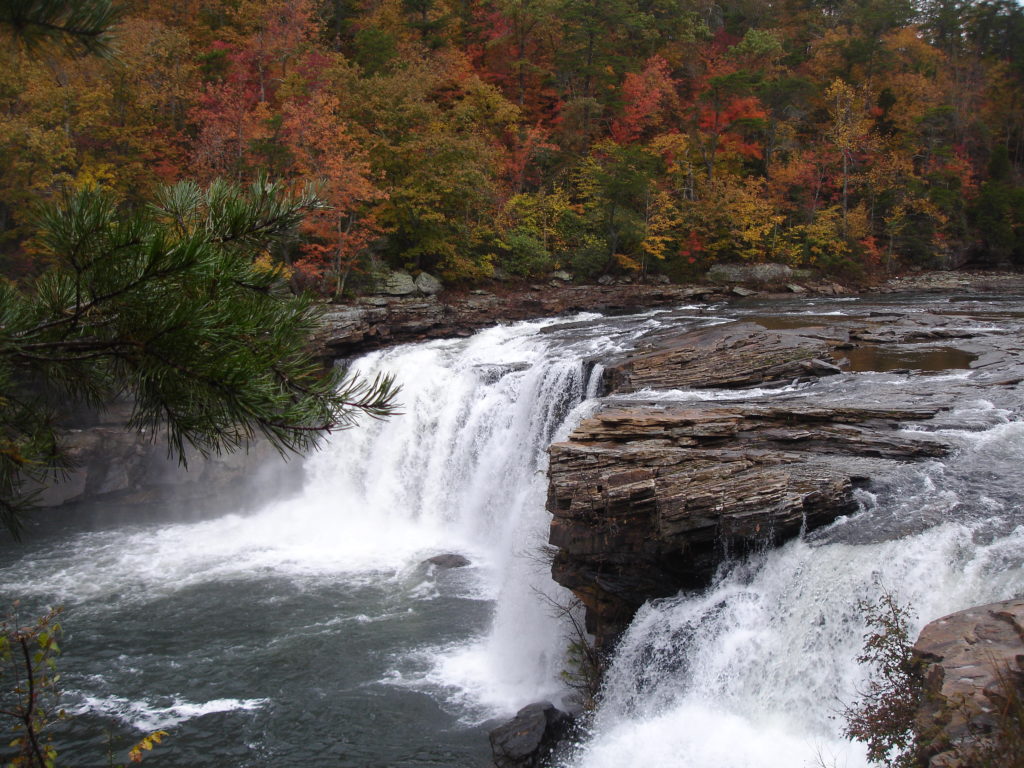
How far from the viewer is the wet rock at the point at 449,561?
13977 mm

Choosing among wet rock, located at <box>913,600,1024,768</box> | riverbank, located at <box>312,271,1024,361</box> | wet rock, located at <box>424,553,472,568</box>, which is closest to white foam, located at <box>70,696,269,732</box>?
wet rock, located at <box>424,553,472,568</box>

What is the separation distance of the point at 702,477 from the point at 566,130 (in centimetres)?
2687

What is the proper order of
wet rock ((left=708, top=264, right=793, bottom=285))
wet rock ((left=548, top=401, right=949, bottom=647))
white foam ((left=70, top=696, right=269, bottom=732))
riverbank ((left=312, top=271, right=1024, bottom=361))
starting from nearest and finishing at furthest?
wet rock ((left=548, top=401, right=949, bottom=647)), white foam ((left=70, top=696, right=269, bottom=732)), riverbank ((left=312, top=271, right=1024, bottom=361)), wet rock ((left=708, top=264, right=793, bottom=285))

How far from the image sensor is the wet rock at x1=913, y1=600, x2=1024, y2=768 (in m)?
4.56

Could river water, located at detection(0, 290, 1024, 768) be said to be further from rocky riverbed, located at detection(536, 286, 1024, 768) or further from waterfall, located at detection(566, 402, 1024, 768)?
rocky riverbed, located at detection(536, 286, 1024, 768)

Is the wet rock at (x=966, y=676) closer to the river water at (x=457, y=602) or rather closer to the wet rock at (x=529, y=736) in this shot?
the river water at (x=457, y=602)

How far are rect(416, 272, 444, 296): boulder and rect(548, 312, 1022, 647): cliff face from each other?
14.0m

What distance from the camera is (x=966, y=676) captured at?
17.5ft

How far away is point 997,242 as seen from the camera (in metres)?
30.1

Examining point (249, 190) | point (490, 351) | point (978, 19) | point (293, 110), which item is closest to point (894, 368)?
point (490, 351)

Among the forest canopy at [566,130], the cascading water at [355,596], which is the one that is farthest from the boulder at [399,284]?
the cascading water at [355,596]

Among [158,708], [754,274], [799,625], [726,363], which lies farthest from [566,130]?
[158,708]

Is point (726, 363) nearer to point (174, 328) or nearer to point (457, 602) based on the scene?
point (457, 602)

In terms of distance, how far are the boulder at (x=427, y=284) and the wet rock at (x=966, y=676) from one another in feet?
67.7
